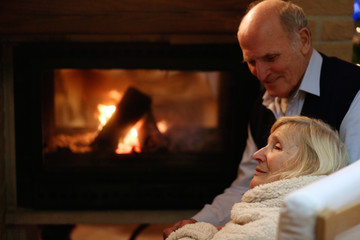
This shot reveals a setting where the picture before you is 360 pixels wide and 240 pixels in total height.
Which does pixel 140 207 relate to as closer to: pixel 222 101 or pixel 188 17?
pixel 222 101

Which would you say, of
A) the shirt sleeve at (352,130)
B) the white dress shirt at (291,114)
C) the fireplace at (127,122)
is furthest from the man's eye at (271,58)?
the fireplace at (127,122)

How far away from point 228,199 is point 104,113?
32.0 inches

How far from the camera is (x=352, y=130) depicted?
1.43 m

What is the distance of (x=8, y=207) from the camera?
2.18 m

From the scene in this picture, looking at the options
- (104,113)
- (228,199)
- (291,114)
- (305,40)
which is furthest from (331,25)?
(104,113)

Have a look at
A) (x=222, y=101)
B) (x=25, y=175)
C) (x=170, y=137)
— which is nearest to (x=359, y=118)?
(x=222, y=101)

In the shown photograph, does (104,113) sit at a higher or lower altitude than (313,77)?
lower

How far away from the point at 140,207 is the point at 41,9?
38.3 inches

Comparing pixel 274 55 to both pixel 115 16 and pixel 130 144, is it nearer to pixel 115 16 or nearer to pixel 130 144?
pixel 115 16

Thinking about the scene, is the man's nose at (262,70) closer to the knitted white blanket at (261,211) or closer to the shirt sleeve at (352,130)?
the shirt sleeve at (352,130)

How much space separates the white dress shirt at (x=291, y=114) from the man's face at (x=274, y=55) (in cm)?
4

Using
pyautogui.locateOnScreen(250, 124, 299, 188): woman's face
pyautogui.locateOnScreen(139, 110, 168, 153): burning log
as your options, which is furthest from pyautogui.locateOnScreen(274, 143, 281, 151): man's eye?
pyautogui.locateOnScreen(139, 110, 168, 153): burning log

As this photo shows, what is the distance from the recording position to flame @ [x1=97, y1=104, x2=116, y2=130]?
7.22 feet

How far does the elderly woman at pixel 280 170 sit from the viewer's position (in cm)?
107
